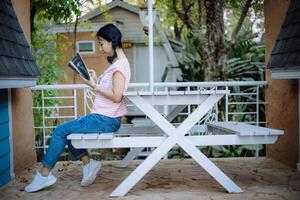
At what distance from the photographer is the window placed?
39.9 ft

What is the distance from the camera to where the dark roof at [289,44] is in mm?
3597

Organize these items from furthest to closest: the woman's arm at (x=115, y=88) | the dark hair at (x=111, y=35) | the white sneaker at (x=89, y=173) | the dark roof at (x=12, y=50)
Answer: the white sneaker at (x=89, y=173), the dark hair at (x=111, y=35), the woman's arm at (x=115, y=88), the dark roof at (x=12, y=50)

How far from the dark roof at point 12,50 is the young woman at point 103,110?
62cm

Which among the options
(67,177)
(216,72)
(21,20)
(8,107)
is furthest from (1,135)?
(216,72)

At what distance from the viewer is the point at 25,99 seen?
4.83 meters

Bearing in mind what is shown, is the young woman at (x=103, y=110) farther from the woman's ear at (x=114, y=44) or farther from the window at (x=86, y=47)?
the window at (x=86, y=47)

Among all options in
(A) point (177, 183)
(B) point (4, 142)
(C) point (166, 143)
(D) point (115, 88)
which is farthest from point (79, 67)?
(A) point (177, 183)

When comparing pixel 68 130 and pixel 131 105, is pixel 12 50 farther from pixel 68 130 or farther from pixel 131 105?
pixel 131 105

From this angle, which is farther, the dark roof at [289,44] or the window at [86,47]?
the window at [86,47]

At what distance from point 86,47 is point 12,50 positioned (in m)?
8.72

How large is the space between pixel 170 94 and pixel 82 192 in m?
1.13

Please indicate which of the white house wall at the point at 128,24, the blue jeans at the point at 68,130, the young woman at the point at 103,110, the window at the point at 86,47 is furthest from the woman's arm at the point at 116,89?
the window at the point at 86,47

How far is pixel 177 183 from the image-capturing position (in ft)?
12.7

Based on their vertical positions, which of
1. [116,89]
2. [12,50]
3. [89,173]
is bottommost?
[89,173]
